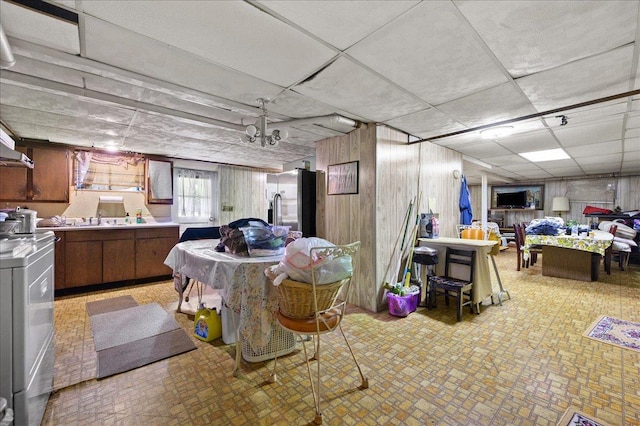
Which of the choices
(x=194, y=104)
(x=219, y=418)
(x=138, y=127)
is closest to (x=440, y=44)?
(x=194, y=104)

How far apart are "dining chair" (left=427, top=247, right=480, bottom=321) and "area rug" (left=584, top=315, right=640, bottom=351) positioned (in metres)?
1.09

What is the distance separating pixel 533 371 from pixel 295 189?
3.66m

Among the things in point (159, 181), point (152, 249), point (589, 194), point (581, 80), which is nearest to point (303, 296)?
point (581, 80)

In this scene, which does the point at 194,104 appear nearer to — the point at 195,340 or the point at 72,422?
the point at 195,340

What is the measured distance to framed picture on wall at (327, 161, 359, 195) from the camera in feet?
12.4

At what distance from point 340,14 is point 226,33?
2.41 ft

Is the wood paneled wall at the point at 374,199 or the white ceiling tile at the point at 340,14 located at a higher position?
the white ceiling tile at the point at 340,14

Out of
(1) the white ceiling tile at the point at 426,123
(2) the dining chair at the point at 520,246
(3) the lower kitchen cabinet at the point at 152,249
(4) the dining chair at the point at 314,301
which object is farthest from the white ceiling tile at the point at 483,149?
(3) the lower kitchen cabinet at the point at 152,249

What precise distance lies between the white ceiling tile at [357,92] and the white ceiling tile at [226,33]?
0.63 ft

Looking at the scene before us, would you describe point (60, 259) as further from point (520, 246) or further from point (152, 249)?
point (520, 246)

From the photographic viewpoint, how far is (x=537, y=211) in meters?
9.85

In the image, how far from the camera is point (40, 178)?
4.45 metres

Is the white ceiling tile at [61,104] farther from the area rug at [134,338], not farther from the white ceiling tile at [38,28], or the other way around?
the area rug at [134,338]

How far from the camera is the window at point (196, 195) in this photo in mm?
6118
